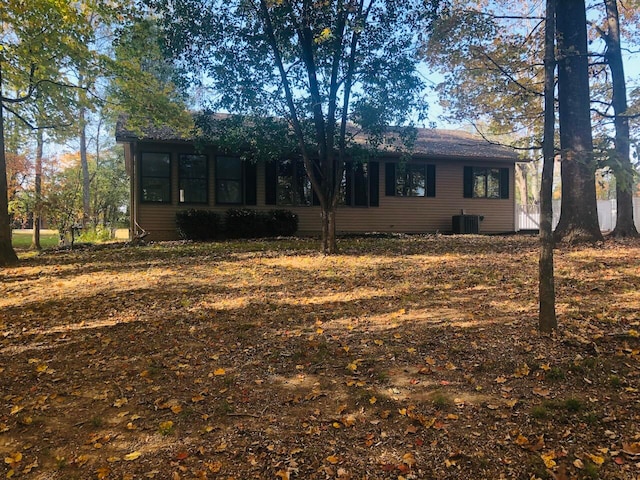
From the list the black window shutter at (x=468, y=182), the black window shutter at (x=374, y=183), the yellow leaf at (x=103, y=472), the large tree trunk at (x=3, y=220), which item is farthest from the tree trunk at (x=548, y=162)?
the black window shutter at (x=468, y=182)

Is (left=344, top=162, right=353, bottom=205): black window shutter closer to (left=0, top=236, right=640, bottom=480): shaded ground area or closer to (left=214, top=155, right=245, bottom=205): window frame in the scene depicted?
(left=214, top=155, right=245, bottom=205): window frame

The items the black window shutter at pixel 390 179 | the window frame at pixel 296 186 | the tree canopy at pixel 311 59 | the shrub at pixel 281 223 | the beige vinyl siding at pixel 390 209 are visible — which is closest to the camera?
the tree canopy at pixel 311 59

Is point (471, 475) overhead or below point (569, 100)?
below

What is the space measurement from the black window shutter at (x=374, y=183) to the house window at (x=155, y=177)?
6.81 m

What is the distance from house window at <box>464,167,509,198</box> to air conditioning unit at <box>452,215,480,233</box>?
97 centimetres

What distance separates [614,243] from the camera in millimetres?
9234

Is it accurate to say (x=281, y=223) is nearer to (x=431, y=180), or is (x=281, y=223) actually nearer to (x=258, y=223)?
(x=258, y=223)

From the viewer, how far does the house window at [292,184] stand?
49.6 feet

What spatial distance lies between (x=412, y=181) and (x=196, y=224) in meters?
7.98

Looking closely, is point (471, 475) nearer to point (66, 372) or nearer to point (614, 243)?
point (66, 372)

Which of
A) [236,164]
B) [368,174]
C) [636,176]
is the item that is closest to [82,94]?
[236,164]

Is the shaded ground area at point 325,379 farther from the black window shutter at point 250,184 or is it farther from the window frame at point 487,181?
the window frame at point 487,181

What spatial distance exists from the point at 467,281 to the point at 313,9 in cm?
613

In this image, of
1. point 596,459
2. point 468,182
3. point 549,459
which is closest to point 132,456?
point 549,459
